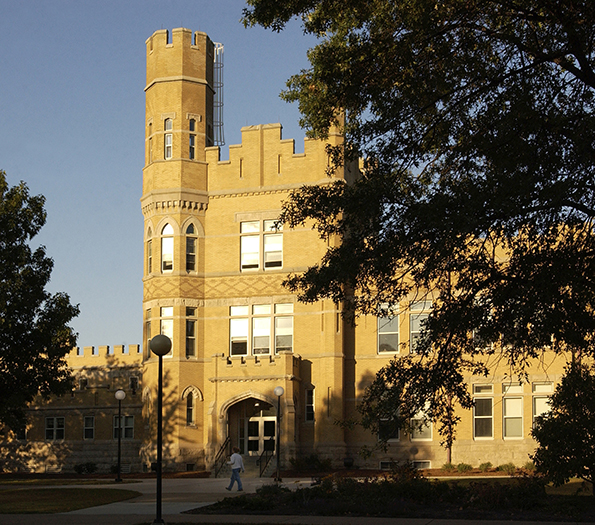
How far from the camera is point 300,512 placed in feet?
64.2

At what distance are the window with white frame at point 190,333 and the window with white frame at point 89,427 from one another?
956cm

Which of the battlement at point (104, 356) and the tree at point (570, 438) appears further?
the battlement at point (104, 356)

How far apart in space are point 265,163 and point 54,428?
64.4ft

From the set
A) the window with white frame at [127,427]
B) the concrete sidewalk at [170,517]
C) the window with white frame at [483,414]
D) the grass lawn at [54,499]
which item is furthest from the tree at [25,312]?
the window with white frame at [483,414]

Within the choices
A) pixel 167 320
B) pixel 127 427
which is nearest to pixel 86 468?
pixel 127 427

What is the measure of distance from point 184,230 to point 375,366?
1136cm

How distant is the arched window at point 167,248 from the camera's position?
139 feet

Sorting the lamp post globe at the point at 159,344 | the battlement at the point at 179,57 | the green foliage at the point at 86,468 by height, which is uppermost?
the battlement at the point at 179,57

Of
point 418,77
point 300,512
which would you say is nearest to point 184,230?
point 300,512

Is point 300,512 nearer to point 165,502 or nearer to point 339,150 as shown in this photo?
point 165,502

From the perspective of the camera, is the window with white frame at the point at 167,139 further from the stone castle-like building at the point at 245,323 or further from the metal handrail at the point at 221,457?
the metal handrail at the point at 221,457

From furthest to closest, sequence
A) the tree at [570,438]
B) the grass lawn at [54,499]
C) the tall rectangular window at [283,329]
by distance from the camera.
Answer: the tall rectangular window at [283,329] < the grass lawn at [54,499] < the tree at [570,438]

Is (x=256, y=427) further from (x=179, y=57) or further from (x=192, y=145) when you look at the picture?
(x=179, y=57)

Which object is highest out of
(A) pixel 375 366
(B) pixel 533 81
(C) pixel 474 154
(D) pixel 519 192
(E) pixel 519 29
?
(E) pixel 519 29
